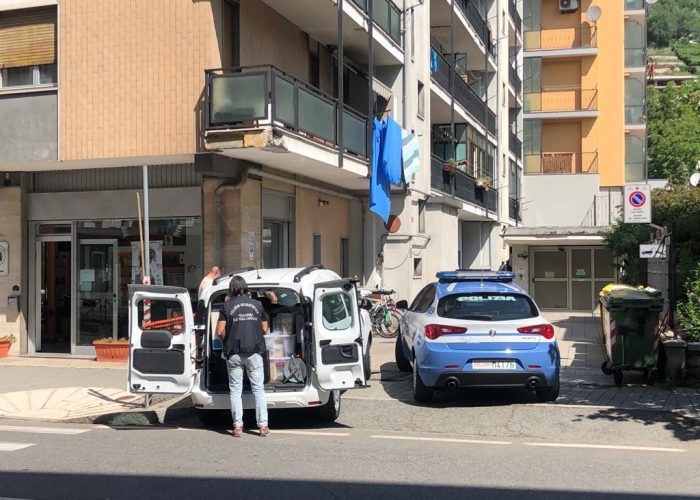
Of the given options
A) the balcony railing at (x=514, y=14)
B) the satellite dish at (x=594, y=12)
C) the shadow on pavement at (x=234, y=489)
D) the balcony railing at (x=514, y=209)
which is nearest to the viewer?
the shadow on pavement at (x=234, y=489)

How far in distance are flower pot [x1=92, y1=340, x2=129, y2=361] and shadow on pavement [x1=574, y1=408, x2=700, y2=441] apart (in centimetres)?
833

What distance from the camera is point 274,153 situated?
12.6m

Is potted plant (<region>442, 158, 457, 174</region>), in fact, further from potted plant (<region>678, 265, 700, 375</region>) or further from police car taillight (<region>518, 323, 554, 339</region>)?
police car taillight (<region>518, 323, 554, 339</region>)

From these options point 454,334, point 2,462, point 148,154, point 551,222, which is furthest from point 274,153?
point 551,222

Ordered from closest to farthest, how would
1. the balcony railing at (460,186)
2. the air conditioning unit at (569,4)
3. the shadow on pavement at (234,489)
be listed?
the shadow on pavement at (234,489) → the balcony railing at (460,186) → the air conditioning unit at (569,4)

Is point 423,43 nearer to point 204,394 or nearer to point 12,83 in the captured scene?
point 12,83

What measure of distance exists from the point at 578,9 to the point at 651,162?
2051 cm

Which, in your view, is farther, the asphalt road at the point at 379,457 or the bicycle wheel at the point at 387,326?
the bicycle wheel at the point at 387,326

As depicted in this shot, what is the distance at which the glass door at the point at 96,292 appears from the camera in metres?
14.5

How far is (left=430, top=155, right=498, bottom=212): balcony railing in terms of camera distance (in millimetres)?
22578

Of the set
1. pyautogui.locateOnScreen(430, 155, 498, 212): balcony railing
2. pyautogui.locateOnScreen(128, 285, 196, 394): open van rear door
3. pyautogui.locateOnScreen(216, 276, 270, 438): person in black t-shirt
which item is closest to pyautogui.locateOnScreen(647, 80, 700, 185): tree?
pyautogui.locateOnScreen(430, 155, 498, 212): balcony railing

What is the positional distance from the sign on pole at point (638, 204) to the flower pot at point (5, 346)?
463 inches

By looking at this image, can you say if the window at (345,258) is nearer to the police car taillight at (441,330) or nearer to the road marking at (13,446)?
Answer: the police car taillight at (441,330)

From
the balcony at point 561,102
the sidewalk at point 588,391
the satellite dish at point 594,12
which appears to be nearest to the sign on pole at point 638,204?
the sidewalk at point 588,391
